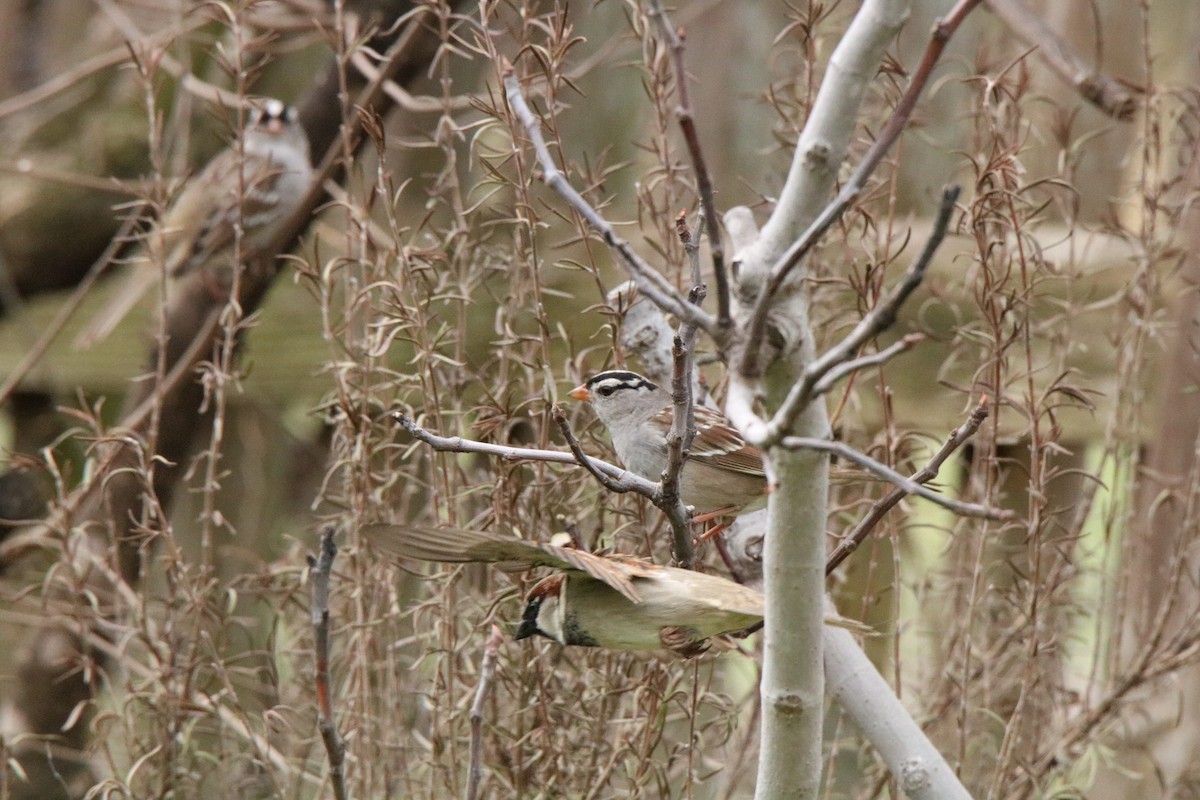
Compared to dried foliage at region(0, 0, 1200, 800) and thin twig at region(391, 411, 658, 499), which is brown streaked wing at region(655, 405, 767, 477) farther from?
thin twig at region(391, 411, 658, 499)

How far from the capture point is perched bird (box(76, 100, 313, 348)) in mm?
3172

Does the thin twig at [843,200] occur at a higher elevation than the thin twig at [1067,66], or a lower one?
lower

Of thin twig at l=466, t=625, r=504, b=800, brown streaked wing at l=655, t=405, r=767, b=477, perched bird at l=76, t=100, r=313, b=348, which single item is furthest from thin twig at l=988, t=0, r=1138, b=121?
thin twig at l=466, t=625, r=504, b=800

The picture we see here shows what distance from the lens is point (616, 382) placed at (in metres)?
1.71

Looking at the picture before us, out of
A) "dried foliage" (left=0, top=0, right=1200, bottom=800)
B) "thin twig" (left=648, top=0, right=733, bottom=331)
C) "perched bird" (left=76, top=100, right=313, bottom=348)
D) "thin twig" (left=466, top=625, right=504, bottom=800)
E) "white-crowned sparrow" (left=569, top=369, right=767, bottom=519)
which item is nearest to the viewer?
"thin twig" (left=648, top=0, right=733, bottom=331)

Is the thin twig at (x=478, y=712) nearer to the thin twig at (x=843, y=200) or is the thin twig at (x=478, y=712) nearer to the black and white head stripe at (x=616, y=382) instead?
the thin twig at (x=843, y=200)

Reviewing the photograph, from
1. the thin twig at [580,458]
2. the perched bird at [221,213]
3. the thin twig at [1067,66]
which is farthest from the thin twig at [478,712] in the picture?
the perched bird at [221,213]

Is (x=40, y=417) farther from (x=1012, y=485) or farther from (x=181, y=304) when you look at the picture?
(x=1012, y=485)

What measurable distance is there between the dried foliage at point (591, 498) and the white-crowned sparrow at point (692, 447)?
63 millimetres

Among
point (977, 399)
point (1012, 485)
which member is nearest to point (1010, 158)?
point (977, 399)

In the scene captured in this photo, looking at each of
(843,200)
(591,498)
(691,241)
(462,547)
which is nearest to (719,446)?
(591,498)

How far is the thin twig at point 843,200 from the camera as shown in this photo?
0.74 m

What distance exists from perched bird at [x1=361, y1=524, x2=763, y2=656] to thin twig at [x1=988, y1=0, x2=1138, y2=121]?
61.4 inches

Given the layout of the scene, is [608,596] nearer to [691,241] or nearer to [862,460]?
[691,241]
